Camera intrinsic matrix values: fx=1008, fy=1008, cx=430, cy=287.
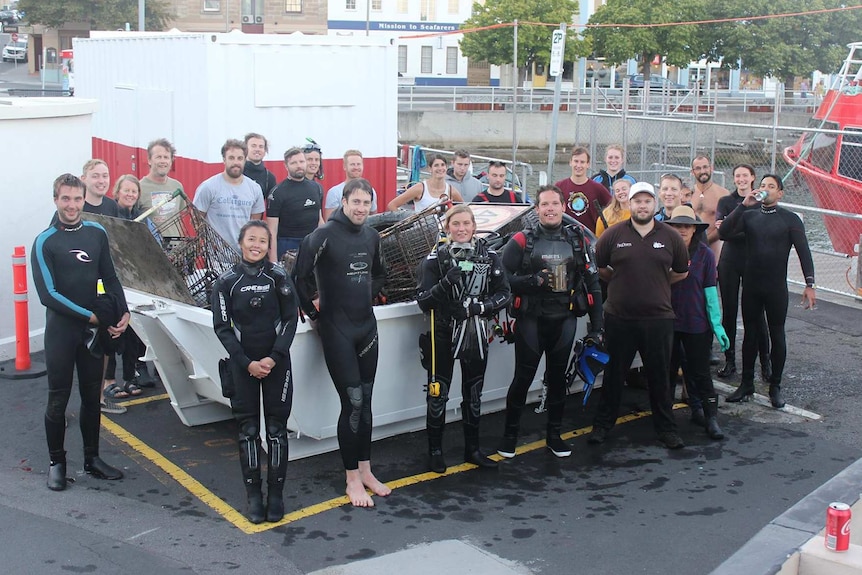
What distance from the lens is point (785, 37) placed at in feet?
173

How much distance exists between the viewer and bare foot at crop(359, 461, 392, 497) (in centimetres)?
638

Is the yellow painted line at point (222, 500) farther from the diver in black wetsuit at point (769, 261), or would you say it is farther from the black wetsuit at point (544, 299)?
the diver in black wetsuit at point (769, 261)

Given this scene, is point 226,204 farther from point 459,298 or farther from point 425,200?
point 459,298

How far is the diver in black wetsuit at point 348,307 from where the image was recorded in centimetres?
619

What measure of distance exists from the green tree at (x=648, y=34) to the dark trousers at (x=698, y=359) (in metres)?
47.3

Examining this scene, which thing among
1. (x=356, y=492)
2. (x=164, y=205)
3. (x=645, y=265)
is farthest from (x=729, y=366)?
(x=164, y=205)

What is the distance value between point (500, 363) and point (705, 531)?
2.24 m

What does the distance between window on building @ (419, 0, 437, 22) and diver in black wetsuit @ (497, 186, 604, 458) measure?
6504 centimetres

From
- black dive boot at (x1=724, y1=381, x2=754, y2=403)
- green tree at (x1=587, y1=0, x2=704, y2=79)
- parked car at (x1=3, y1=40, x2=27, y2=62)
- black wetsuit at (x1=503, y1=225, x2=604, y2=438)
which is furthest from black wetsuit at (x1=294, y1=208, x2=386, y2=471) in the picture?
parked car at (x1=3, y1=40, x2=27, y2=62)

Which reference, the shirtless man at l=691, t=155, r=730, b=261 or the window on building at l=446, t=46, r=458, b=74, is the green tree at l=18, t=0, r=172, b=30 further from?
the shirtless man at l=691, t=155, r=730, b=261

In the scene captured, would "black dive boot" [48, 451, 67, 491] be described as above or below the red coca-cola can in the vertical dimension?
below

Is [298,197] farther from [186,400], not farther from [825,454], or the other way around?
[825,454]

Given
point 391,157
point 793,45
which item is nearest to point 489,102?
point 793,45

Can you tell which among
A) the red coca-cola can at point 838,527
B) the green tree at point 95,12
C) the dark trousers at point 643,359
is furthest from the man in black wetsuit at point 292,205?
the green tree at point 95,12
